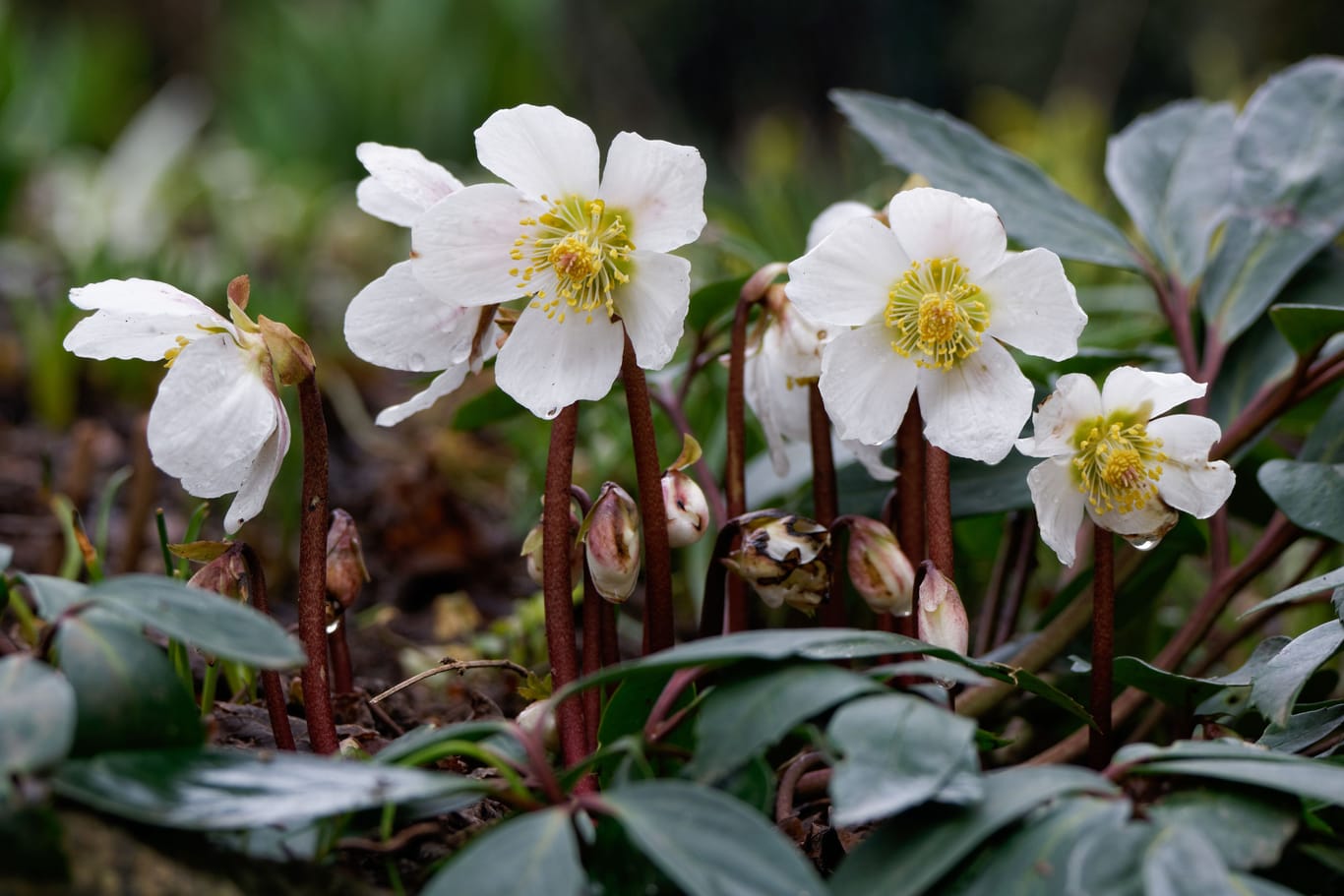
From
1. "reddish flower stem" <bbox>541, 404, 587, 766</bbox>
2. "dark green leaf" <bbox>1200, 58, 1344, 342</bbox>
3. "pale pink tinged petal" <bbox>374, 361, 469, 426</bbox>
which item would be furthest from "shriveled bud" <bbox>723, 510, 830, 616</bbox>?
"dark green leaf" <bbox>1200, 58, 1344, 342</bbox>

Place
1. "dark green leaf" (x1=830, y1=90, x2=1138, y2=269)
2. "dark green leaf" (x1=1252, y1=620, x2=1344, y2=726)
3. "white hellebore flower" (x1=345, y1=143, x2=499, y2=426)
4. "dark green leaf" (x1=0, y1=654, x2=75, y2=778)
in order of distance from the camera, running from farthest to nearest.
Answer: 1. "dark green leaf" (x1=830, y1=90, x2=1138, y2=269)
2. "white hellebore flower" (x1=345, y1=143, x2=499, y2=426)
3. "dark green leaf" (x1=1252, y1=620, x2=1344, y2=726)
4. "dark green leaf" (x1=0, y1=654, x2=75, y2=778)

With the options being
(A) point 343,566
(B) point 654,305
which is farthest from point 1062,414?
(A) point 343,566

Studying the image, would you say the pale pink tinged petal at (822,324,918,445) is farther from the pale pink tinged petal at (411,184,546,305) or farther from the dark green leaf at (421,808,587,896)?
the dark green leaf at (421,808,587,896)

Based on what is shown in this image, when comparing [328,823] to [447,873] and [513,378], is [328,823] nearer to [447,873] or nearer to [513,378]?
[447,873]

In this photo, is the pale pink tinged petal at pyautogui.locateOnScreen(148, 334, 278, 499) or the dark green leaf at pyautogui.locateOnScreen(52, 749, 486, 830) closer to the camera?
the dark green leaf at pyautogui.locateOnScreen(52, 749, 486, 830)

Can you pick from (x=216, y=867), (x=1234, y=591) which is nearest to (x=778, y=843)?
(x=216, y=867)

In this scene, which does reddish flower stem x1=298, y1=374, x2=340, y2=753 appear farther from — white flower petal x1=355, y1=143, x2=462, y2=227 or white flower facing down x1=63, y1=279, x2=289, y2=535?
white flower petal x1=355, y1=143, x2=462, y2=227

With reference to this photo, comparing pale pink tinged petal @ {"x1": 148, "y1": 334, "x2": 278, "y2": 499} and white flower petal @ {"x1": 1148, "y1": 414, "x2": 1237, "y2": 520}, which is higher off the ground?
pale pink tinged petal @ {"x1": 148, "y1": 334, "x2": 278, "y2": 499}

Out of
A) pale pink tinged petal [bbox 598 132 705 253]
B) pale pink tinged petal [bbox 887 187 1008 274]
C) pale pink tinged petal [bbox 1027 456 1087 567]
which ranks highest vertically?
pale pink tinged petal [bbox 598 132 705 253]

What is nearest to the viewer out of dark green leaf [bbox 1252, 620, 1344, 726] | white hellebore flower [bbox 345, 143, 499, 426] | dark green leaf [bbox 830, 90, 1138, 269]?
dark green leaf [bbox 1252, 620, 1344, 726]

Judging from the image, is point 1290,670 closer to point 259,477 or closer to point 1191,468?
point 1191,468
